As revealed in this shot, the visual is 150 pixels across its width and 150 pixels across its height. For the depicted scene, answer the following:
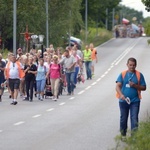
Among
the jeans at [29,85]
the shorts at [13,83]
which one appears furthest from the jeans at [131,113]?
the jeans at [29,85]

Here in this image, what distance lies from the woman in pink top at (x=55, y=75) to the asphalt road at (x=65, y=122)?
1.21ft

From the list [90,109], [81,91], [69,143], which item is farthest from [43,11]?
[69,143]

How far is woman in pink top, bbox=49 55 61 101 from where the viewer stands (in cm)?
2644

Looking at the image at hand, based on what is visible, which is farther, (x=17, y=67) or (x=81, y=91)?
(x=81, y=91)

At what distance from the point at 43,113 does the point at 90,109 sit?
200 centimetres

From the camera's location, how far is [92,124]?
19.2 metres

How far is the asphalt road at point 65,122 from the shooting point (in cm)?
1553

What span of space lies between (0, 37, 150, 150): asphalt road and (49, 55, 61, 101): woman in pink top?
1.21 feet

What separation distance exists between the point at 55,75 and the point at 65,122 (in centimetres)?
695

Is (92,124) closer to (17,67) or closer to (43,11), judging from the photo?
(17,67)

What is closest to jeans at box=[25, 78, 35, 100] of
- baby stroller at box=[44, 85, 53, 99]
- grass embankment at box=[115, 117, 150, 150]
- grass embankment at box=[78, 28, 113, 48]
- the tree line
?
baby stroller at box=[44, 85, 53, 99]

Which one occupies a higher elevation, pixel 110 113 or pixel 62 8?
pixel 62 8

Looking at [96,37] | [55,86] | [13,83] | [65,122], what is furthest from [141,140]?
[96,37]

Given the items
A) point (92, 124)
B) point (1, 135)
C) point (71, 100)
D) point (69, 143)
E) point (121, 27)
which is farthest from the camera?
point (121, 27)
